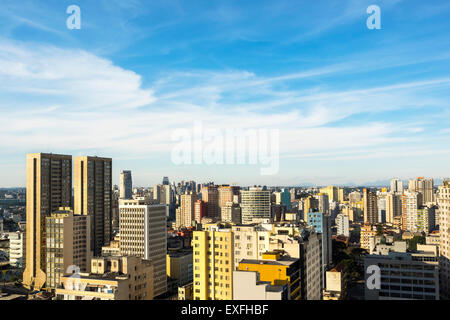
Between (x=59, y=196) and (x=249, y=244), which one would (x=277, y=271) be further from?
(x=59, y=196)

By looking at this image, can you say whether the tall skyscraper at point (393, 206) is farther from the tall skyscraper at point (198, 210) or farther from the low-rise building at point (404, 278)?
the low-rise building at point (404, 278)

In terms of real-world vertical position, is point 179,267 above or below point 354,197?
below

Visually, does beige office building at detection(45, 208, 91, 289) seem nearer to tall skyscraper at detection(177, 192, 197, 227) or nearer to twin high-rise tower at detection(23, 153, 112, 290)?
twin high-rise tower at detection(23, 153, 112, 290)

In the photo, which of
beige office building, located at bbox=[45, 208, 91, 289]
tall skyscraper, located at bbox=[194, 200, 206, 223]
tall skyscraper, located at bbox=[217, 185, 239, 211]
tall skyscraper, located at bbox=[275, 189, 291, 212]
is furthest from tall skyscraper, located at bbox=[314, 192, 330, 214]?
beige office building, located at bbox=[45, 208, 91, 289]

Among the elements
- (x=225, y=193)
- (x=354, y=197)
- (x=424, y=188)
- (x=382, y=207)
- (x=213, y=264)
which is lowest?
(x=382, y=207)

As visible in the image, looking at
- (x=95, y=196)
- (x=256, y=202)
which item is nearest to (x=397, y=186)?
(x=256, y=202)
